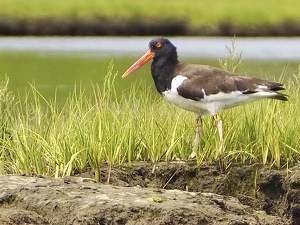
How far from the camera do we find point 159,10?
164ft

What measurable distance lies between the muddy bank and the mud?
38972 mm

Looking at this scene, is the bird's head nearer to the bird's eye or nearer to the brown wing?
the bird's eye

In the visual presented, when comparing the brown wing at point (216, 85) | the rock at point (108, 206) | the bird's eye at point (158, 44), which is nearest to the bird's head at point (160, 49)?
the bird's eye at point (158, 44)

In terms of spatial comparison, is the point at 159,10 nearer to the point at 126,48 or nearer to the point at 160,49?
the point at 126,48

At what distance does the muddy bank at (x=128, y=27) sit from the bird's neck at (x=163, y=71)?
124 ft

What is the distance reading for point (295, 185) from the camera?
6570 mm

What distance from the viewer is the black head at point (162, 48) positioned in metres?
7.74

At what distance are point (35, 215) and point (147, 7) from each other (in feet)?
150

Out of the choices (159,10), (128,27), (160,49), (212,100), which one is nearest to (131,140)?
(212,100)

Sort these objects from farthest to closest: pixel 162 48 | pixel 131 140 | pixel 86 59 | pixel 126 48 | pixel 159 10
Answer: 1. pixel 159 10
2. pixel 126 48
3. pixel 86 59
4. pixel 162 48
5. pixel 131 140

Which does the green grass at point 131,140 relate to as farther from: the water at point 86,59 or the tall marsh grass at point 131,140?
the water at point 86,59

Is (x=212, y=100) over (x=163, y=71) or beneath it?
beneath

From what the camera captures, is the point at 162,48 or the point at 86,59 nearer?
the point at 162,48

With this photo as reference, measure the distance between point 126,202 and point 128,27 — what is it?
4236cm
